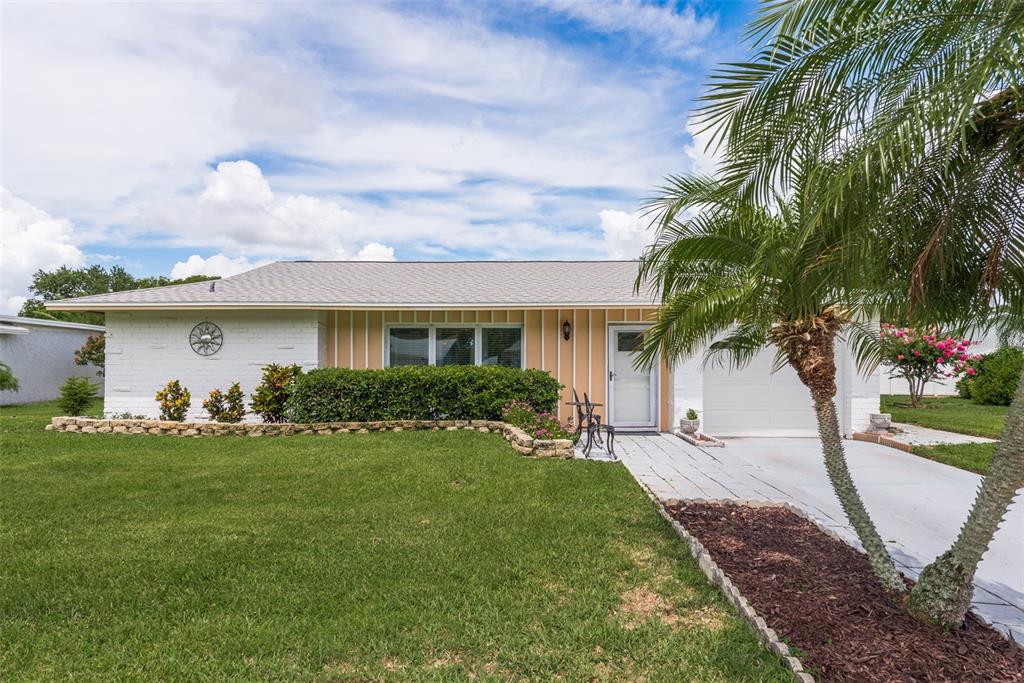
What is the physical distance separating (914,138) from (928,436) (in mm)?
10244

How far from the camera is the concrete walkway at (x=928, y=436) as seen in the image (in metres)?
9.70

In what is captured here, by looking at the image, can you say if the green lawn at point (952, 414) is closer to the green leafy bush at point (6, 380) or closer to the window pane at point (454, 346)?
the window pane at point (454, 346)

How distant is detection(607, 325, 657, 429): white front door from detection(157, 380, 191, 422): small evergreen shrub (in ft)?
27.2

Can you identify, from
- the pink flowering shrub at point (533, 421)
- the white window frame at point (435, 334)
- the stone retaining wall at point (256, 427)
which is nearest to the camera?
the pink flowering shrub at point (533, 421)

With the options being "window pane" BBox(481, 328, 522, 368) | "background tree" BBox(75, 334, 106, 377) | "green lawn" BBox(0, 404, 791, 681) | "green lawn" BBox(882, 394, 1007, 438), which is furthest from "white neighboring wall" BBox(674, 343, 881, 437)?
"background tree" BBox(75, 334, 106, 377)

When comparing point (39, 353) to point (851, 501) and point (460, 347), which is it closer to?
point (460, 347)

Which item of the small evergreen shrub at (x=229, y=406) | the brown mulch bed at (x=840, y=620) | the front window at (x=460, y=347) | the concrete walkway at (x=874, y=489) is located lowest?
the concrete walkway at (x=874, y=489)

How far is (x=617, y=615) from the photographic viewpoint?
3.30 m

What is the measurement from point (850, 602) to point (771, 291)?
2006 mm

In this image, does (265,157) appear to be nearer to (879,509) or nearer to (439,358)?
(439,358)

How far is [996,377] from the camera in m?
15.7

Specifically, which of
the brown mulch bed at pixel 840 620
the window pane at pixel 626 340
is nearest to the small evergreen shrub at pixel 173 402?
the window pane at pixel 626 340

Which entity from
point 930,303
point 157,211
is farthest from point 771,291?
point 157,211

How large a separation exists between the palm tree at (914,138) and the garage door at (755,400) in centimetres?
778
